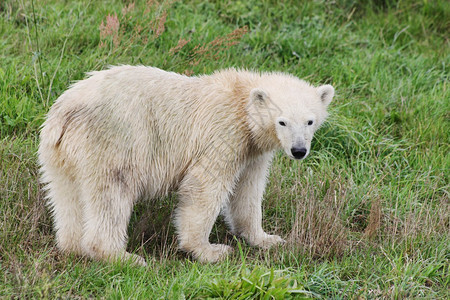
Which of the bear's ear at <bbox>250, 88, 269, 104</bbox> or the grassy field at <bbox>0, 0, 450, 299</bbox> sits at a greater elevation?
the bear's ear at <bbox>250, 88, 269, 104</bbox>

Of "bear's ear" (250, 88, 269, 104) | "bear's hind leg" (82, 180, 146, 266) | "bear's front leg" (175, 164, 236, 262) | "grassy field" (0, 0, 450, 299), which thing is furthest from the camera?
"bear's front leg" (175, 164, 236, 262)

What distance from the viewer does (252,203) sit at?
579 cm

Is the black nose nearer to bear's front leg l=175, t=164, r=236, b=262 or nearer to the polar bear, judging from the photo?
the polar bear

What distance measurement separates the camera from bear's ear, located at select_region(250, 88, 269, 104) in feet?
16.9

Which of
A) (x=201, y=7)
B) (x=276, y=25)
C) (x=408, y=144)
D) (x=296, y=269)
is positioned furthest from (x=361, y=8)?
(x=296, y=269)

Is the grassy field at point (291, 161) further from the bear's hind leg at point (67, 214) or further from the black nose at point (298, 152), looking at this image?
the black nose at point (298, 152)

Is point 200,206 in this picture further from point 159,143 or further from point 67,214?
point 67,214

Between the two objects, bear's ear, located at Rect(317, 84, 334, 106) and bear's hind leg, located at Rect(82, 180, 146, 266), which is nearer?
bear's hind leg, located at Rect(82, 180, 146, 266)

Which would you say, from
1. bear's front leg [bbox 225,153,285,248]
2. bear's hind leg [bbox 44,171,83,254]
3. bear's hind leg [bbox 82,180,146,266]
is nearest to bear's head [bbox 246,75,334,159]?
bear's front leg [bbox 225,153,285,248]

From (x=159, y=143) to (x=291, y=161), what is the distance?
198 cm

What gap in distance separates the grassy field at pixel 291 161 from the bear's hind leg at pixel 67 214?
0.13 meters

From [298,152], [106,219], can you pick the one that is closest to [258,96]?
[298,152]

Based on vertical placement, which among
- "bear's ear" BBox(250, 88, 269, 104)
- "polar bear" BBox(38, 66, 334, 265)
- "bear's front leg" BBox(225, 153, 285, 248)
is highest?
"bear's ear" BBox(250, 88, 269, 104)

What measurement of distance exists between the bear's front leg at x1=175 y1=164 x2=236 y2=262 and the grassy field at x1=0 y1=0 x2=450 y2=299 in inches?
7.7
